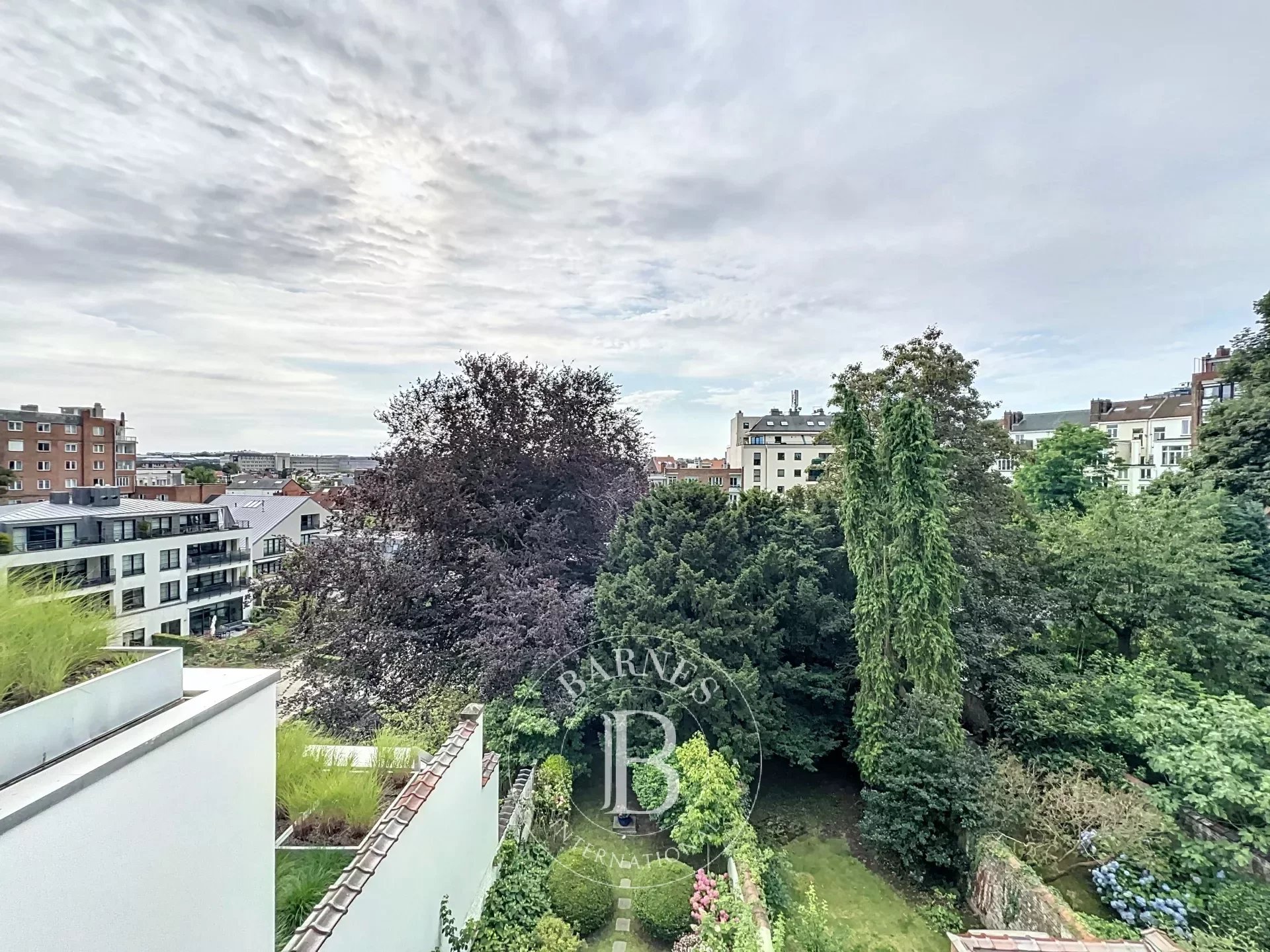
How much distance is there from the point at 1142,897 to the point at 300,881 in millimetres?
10019

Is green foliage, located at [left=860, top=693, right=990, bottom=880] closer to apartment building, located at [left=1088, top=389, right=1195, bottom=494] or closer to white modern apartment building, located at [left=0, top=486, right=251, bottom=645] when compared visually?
white modern apartment building, located at [left=0, top=486, right=251, bottom=645]

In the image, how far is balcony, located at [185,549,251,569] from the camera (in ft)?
67.8

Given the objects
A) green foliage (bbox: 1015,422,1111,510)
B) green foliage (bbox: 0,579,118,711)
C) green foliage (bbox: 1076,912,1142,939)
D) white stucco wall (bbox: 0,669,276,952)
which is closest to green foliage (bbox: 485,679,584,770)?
white stucco wall (bbox: 0,669,276,952)

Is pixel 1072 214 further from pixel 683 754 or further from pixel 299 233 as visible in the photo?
pixel 299 233

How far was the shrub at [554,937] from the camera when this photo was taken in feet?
19.0

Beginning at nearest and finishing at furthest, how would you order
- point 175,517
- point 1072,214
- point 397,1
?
point 397,1 < point 1072,214 < point 175,517

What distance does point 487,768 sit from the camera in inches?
271

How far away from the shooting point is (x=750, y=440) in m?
47.1

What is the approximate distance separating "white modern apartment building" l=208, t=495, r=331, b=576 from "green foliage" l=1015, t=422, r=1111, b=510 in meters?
36.2

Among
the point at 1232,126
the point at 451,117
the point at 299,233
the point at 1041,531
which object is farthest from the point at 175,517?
the point at 1232,126

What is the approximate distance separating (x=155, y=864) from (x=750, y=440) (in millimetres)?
46946

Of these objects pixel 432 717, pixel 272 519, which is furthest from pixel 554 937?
pixel 272 519

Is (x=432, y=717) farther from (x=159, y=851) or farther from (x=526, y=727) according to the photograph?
(x=159, y=851)

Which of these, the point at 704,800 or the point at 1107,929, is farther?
the point at 704,800
